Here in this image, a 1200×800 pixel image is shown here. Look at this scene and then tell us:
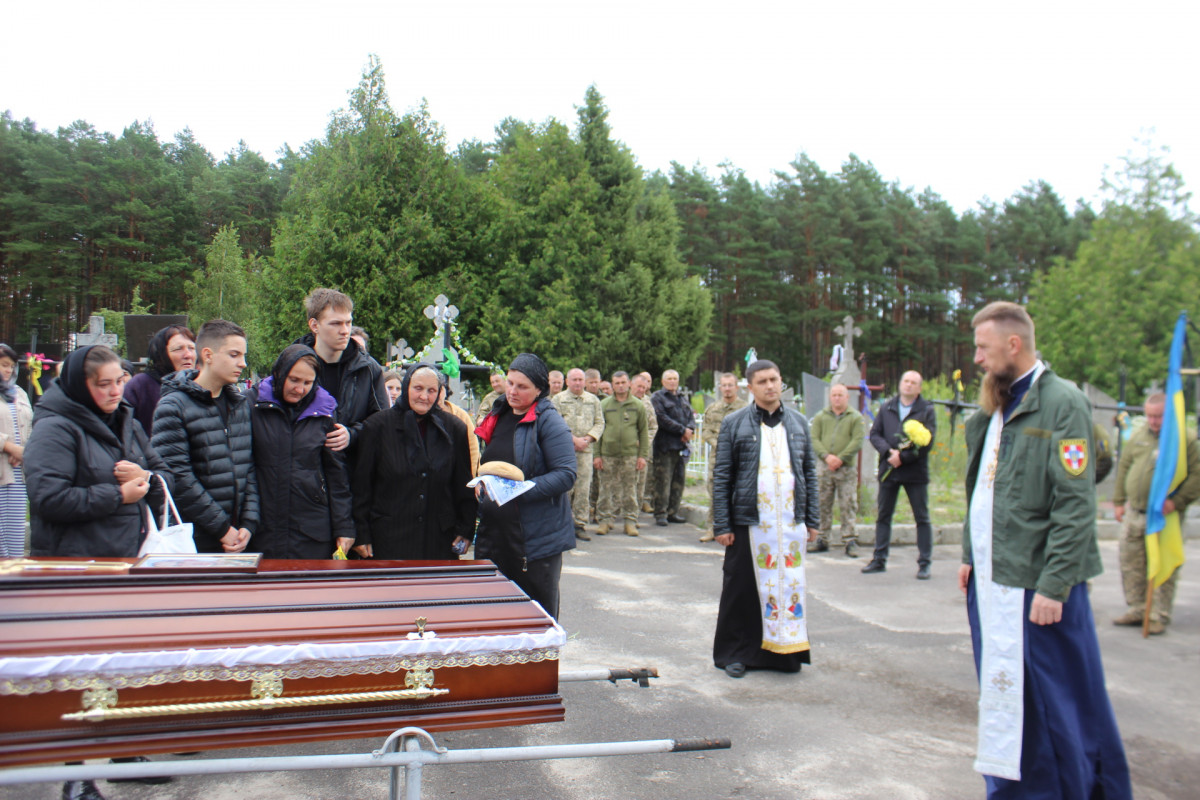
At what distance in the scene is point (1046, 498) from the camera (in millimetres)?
3121

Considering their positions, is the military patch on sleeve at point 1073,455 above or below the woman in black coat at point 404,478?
above

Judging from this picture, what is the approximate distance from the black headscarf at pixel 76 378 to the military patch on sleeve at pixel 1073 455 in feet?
13.6

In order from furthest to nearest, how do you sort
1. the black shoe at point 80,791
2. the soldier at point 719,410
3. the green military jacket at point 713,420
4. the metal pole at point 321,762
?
the green military jacket at point 713,420 < the soldier at point 719,410 < the black shoe at point 80,791 < the metal pole at point 321,762

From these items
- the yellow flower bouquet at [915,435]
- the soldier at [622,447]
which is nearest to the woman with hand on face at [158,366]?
the soldier at [622,447]

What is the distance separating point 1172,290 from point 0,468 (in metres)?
41.6

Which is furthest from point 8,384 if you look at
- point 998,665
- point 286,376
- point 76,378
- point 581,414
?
point 998,665

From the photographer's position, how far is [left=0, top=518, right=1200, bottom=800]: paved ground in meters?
3.47

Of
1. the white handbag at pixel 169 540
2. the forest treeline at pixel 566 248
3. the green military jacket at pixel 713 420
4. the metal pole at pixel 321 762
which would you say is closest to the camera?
the metal pole at pixel 321 762

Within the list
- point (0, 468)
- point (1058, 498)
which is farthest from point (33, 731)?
point (0, 468)

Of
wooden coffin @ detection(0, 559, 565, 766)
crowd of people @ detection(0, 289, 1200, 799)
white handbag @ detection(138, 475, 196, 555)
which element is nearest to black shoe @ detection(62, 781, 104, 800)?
crowd of people @ detection(0, 289, 1200, 799)

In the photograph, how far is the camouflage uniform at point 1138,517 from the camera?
243 inches

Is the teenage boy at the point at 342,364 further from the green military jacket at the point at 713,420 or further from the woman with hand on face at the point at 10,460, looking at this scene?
the green military jacket at the point at 713,420

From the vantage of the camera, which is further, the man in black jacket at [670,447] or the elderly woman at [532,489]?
the man in black jacket at [670,447]

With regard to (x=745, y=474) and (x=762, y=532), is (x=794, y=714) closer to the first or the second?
(x=762, y=532)
